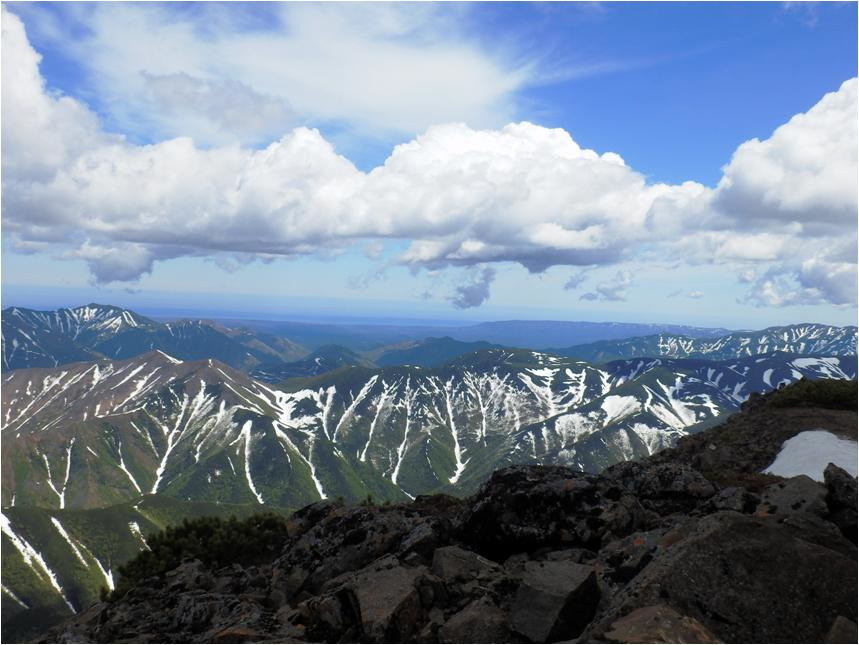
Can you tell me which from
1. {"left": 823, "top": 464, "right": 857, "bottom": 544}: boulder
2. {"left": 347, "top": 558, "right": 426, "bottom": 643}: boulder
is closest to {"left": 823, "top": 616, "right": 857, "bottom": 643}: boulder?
{"left": 823, "top": 464, "right": 857, "bottom": 544}: boulder

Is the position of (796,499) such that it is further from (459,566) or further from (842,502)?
(459,566)

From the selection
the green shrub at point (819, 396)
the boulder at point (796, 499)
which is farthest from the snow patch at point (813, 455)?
the boulder at point (796, 499)

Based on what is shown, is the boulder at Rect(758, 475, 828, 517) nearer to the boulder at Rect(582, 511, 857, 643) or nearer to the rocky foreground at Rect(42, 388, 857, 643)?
the rocky foreground at Rect(42, 388, 857, 643)

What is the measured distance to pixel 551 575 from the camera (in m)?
15.3

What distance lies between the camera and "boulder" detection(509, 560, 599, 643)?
45.4ft

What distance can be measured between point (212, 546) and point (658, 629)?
26.4 m

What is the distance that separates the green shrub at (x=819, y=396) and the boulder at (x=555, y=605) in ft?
147

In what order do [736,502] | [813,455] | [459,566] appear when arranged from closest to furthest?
[459,566] < [736,502] < [813,455]

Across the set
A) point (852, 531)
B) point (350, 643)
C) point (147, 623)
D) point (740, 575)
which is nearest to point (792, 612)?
point (740, 575)

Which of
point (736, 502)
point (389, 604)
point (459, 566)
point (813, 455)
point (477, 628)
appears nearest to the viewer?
point (477, 628)

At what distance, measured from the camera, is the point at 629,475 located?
87.9ft

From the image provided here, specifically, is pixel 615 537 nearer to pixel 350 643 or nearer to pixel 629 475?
pixel 629 475

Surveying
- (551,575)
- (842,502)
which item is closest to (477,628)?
(551,575)

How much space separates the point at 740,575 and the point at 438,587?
26.4ft
